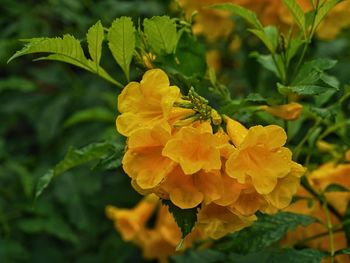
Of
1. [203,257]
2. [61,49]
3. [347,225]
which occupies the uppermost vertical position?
[61,49]

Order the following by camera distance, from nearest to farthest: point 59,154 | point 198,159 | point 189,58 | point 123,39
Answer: point 198,159, point 123,39, point 189,58, point 59,154

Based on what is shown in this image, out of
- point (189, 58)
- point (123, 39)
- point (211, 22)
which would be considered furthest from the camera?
point (211, 22)

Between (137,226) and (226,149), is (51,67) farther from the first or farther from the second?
(226,149)

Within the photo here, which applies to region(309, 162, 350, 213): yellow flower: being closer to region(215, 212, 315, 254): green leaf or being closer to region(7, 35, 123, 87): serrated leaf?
region(215, 212, 315, 254): green leaf

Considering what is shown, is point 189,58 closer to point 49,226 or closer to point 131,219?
point 131,219

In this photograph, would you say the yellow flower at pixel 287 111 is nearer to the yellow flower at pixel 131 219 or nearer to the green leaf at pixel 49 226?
the yellow flower at pixel 131 219

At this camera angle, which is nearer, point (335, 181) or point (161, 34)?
point (161, 34)

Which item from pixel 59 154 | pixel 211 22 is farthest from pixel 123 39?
pixel 59 154
